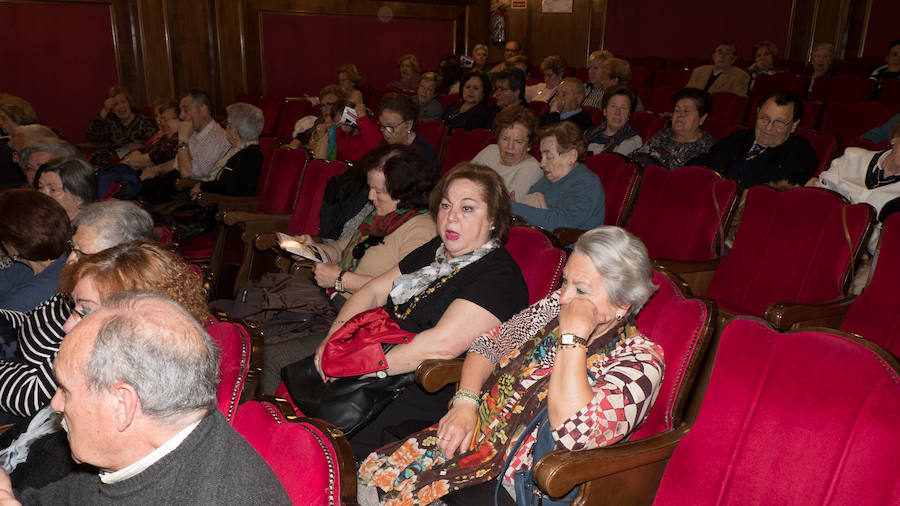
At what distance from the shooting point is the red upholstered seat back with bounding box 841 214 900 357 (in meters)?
2.32

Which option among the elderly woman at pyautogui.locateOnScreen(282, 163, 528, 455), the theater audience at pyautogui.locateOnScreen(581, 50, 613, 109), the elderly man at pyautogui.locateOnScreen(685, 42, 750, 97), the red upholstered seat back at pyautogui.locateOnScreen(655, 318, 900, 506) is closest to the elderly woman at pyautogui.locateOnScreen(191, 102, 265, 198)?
the elderly woman at pyautogui.locateOnScreen(282, 163, 528, 455)

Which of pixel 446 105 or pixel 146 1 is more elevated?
pixel 146 1

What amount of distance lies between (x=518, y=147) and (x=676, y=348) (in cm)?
222

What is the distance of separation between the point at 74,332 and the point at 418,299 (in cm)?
125

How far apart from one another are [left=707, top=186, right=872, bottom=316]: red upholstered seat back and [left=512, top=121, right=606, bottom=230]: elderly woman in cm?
68

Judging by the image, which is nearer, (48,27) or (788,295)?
(788,295)

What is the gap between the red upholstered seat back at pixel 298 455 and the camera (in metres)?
1.22

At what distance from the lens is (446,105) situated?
7156 mm

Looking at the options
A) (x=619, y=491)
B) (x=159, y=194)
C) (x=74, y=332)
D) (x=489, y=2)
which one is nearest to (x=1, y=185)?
(x=159, y=194)

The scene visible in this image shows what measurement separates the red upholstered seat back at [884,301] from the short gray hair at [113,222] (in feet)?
8.22

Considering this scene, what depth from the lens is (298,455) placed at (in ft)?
4.17

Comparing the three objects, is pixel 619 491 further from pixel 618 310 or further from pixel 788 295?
pixel 788 295

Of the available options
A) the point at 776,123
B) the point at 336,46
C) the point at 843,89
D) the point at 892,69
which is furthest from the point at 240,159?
the point at 892,69

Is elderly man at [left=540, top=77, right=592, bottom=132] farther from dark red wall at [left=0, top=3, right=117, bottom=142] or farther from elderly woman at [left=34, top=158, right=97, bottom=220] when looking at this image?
dark red wall at [left=0, top=3, right=117, bottom=142]
